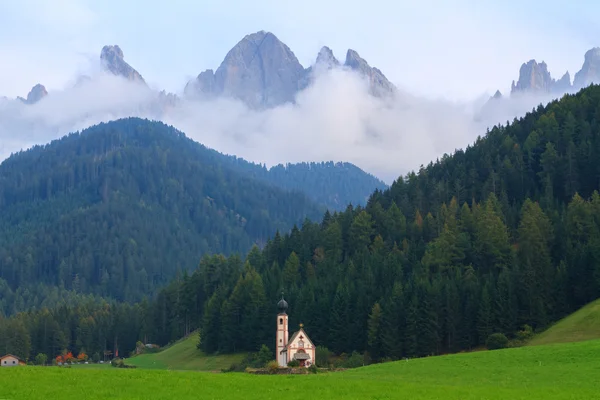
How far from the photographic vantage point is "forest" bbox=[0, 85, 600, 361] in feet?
343

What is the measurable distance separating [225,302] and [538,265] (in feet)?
175

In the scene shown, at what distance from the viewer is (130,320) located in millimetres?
184875

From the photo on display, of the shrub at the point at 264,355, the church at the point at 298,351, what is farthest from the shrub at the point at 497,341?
the shrub at the point at 264,355

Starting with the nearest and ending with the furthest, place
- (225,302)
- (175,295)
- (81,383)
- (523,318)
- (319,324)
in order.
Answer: (81,383) < (523,318) < (319,324) < (225,302) < (175,295)

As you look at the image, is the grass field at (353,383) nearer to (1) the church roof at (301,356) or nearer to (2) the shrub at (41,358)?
(1) the church roof at (301,356)

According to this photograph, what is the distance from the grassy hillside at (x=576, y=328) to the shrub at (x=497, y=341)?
332 cm

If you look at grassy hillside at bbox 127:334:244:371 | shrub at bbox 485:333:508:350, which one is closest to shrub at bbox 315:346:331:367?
grassy hillside at bbox 127:334:244:371

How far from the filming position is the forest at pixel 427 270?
343ft

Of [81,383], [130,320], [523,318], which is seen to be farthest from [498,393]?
[130,320]

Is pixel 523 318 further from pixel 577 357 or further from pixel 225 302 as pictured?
pixel 225 302

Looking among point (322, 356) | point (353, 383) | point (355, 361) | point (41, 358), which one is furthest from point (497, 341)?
point (41, 358)

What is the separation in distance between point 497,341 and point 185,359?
57946mm

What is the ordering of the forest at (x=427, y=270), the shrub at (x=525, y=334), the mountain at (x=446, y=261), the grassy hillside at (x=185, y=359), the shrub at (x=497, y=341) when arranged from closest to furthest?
the shrub at (x=497, y=341)
the shrub at (x=525, y=334)
the mountain at (x=446, y=261)
the forest at (x=427, y=270)
the grassy hillside at (x=185, y=359)

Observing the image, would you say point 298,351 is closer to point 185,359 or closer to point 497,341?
point 497,341
